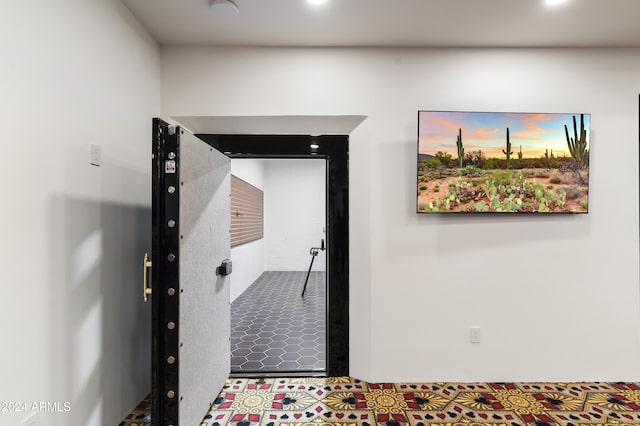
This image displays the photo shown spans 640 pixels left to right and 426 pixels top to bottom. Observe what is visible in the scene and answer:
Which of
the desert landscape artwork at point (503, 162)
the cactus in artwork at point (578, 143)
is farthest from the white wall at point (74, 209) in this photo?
the cactus in artwork at point (578, 143)

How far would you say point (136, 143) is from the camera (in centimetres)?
199

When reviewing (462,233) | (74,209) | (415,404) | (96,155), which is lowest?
(415,404)

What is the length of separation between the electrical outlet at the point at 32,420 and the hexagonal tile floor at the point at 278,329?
1.32m

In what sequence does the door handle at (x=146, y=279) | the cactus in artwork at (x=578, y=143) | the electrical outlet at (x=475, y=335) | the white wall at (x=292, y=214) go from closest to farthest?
the door handle at (x=146, y=279), the cactus in artwork at (x=578, y=143), the electrical outlet at (x=475, y=335), the white wall at (x=292, y=214)

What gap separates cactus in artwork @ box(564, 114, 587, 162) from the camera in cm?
219

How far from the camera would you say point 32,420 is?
→ 126 centimetres

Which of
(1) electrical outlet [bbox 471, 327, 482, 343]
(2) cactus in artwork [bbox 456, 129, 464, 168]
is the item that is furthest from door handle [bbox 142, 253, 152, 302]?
(1) electrical outlet [bbox 471, 327, 482, 343]

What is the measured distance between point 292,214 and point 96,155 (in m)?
5.31

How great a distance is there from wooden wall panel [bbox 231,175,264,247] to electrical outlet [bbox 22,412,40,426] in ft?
9.82

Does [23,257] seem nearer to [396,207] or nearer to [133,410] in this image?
[133,410]

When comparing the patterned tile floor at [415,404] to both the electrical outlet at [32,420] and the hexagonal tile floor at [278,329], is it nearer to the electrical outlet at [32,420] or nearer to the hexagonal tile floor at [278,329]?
the hexagonal tile floor at [278,329]

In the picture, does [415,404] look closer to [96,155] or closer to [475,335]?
[475,335]

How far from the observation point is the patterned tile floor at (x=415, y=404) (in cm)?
186

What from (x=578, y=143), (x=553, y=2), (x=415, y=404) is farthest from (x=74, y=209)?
(x=578, y=143)
